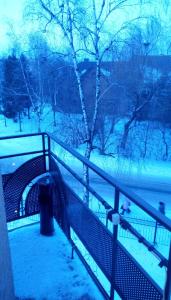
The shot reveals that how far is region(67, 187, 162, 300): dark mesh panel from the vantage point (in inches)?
56.7

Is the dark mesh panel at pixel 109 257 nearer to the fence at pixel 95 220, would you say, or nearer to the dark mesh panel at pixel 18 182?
the fence at pixel 95 220

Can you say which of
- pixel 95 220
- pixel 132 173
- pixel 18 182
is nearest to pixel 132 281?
pixel 95 220

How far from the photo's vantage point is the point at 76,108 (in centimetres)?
1175

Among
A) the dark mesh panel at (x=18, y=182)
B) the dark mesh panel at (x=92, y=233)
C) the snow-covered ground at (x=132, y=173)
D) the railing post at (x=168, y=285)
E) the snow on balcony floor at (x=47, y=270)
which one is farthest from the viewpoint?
the snow-covered ground at (x=132, y=173)

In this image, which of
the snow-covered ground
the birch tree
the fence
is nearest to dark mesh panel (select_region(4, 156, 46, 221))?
the fence

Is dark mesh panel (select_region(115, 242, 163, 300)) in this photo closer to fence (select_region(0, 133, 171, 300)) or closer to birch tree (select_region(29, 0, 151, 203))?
fence (select_region(0, 133, 171, 300))

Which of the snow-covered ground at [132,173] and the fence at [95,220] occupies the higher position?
the fence at [95,220]

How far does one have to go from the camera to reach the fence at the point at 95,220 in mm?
1271

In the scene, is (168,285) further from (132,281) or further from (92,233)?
(92,233)

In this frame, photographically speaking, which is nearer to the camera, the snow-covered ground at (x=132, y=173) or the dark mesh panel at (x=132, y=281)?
the dark mesh panel at (x=132, y=281)

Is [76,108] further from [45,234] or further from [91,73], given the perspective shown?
[45,234]

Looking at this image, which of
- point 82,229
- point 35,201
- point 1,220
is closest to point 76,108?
point 35,201

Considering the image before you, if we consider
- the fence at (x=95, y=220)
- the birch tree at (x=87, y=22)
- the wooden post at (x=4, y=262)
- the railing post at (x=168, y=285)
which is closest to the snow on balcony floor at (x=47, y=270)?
the fence at (x=95, y=220)

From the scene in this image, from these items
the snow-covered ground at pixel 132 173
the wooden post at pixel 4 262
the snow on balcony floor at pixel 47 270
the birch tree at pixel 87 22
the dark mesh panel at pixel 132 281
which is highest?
the birch tree at pixel 87 22
